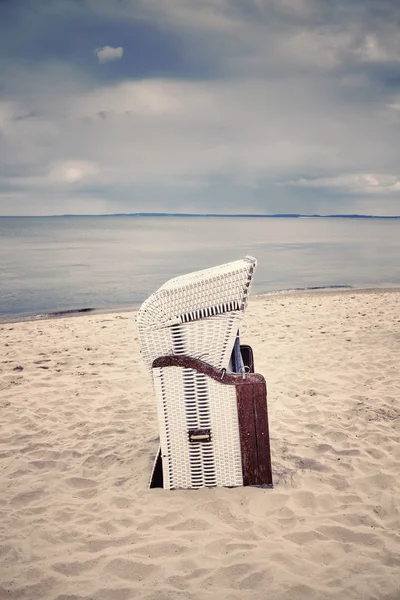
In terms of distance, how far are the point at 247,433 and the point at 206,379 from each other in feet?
1.66

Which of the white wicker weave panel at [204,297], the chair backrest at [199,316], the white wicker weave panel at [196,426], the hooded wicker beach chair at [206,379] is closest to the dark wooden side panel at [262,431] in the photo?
the hooded wicker beach chair at [206,379]

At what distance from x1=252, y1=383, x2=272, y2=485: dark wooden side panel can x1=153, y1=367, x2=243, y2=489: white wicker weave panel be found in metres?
0.15

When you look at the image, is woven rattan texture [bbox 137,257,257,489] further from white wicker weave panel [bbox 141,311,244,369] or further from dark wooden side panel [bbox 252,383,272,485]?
dark wooden side panel [bbox 252,383,272,485]

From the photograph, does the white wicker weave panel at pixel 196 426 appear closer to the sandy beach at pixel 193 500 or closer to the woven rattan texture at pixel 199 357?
the woven rattan texture at pixel 199 357

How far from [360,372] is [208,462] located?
3547 mm

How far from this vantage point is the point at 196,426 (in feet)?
10.7

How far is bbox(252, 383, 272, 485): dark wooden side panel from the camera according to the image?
3.17 meters

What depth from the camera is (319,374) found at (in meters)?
6.27

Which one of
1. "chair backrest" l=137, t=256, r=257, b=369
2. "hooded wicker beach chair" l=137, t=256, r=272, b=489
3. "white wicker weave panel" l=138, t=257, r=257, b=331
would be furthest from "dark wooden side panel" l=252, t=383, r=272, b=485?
"white wicker weave panel" l=138, t=257, r=257, b=331

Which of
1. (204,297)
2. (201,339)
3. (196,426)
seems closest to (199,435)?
(196,426)

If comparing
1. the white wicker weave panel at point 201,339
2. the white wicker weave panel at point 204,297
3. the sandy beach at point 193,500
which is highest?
the white wicker weave panel at point 204,297

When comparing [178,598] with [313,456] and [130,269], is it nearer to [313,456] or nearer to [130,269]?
[313,456]

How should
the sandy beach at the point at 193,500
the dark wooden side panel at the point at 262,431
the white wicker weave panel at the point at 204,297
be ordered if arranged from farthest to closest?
1. the dark wooden side panel at the point at 262,431
2. the white wicker weave panel at the point at 204,297
3. the sandy beach at the point at 193,500

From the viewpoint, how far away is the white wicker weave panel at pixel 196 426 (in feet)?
10.4
